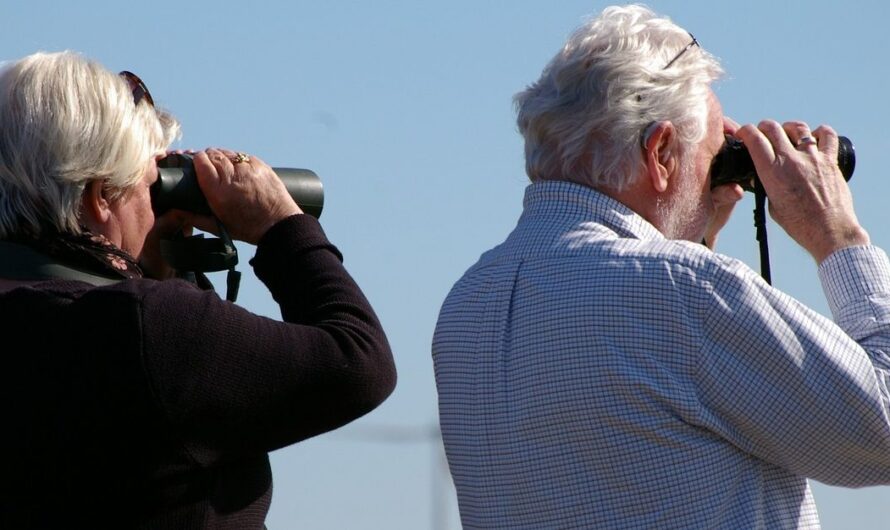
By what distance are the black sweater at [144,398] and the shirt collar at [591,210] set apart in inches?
18.6

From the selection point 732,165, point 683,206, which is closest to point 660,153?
point 683,206

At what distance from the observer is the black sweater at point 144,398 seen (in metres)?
2.42

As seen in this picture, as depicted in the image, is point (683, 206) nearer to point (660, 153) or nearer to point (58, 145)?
point (660, 153)

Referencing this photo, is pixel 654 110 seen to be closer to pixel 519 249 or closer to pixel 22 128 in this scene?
pixel 519 249

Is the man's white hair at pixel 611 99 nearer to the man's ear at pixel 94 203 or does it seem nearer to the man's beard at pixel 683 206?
the man's beard at pixel 683 206

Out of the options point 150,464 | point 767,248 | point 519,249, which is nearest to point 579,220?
point 519,249

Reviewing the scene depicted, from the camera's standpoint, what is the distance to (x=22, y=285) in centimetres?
253

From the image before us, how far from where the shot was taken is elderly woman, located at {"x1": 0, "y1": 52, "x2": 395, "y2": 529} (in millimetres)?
2422

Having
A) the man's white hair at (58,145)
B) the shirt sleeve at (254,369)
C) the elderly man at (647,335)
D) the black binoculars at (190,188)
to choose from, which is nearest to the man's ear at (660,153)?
the elderly man at (647,335)

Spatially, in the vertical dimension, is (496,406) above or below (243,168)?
below

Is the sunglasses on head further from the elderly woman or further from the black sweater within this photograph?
the black sweater

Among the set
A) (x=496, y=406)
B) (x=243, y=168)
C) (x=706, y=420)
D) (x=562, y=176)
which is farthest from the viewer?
Result: (x=243, y=168)

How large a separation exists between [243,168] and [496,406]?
79cm

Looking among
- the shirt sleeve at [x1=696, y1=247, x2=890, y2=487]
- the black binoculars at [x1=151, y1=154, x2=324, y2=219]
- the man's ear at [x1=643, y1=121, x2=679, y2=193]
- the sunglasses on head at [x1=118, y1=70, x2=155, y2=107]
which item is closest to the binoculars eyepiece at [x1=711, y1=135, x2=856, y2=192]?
the man's ear at [x1=643, y1=121, x2=679, y2=193]
